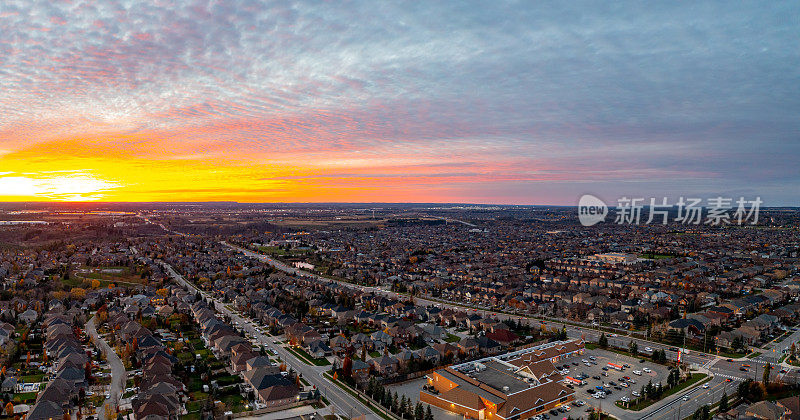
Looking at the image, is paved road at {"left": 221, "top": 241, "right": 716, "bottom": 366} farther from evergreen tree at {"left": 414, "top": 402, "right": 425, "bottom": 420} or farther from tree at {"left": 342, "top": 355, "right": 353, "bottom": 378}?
evergreen tree at {"left": 414, "top": 402, "right": 425, "bottom": 420}

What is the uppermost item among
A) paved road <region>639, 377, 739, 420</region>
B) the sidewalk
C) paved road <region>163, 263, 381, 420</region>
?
paved road <region>639, 377, 739, 420</region>

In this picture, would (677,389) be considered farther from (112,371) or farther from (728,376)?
(112,371)

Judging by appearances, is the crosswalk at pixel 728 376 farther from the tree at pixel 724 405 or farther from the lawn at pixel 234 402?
the lawn at pixel 234 402

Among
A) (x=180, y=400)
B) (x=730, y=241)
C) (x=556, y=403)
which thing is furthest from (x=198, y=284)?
(x=730, y=241)

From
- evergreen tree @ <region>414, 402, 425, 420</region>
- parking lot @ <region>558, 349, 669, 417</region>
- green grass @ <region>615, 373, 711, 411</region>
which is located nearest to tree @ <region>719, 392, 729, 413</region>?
green grass @ <region>615, 373, 711, 411</region>

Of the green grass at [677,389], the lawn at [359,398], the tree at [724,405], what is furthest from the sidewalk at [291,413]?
the tree at [724,405]

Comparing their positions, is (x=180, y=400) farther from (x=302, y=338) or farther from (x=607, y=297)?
(x=607, y=297)
